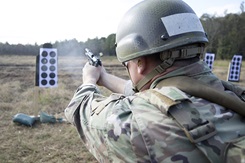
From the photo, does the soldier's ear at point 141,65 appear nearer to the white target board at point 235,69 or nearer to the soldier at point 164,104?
the soldier at point 164,104

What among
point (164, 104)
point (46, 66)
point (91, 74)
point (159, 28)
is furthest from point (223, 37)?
point (164, 104)

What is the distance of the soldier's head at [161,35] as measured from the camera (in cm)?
112

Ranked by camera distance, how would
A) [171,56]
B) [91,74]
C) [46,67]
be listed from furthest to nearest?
[46,67], [91,74], [171,56]

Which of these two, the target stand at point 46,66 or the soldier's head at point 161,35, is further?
the target stand at point 46,66

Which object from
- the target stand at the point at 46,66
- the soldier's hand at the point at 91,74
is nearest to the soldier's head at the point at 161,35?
the soldier's hand at the point at 91,74

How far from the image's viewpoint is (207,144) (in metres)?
0.85

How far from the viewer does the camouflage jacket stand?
34.0 inches

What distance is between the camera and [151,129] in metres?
0.88

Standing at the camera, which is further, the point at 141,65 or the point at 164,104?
the point at 141,65

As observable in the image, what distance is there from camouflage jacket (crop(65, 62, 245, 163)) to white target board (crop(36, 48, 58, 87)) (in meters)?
5.13

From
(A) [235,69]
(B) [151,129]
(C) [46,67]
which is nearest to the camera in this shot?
(B) [151,129]

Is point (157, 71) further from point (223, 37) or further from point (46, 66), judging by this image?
point (223, 37)

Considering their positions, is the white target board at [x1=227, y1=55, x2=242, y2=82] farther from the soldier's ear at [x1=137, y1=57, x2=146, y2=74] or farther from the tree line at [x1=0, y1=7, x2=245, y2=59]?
the tree line at [x1=0, y1=7, x2=245, y2=59]

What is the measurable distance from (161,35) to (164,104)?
0.39 meters
